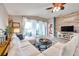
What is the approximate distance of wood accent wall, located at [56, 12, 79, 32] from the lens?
1.96 m

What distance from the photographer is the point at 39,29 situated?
6.69 feet

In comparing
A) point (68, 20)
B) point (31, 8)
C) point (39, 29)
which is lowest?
point (39, 29)

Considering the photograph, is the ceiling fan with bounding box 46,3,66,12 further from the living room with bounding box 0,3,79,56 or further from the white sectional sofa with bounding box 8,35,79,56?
the white sectional sofa with bounding box 8,35,79,56

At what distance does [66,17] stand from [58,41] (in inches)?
14.8

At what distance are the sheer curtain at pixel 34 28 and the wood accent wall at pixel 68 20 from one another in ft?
0.68

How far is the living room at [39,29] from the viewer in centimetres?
196

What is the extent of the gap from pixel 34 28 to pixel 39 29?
79 millimetres

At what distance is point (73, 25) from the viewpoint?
6.47ft

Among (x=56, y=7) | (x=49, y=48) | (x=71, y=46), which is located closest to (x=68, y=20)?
(x=56, y=7)

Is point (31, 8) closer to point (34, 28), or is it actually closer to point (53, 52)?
point (34, 28)

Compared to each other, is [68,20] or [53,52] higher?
[68,20]

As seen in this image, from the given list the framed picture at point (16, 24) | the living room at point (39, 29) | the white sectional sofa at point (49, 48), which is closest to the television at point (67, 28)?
the living room at point (39, 29)

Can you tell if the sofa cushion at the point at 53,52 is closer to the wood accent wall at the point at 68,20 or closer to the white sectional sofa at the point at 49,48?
the white sectional sofa at the point at 49,48

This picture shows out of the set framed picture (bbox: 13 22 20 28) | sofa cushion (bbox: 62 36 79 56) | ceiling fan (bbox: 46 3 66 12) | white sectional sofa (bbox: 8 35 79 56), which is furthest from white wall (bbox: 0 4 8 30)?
sofa cushion (bbox: 62 36 79 56)
